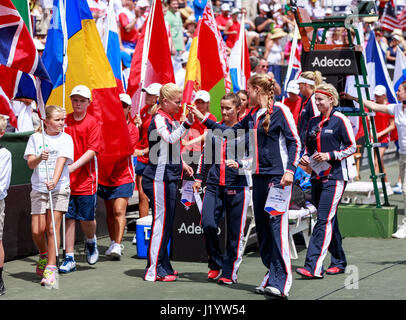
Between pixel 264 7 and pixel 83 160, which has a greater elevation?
pixel 264 7

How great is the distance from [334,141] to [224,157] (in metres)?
1.26

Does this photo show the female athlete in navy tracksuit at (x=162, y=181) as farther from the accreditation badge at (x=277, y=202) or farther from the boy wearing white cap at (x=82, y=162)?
the accreditation badge at (x=277, y=202)

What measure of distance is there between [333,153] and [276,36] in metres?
13.4

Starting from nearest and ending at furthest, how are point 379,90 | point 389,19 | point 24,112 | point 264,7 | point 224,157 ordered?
point 224,157, point 24,112, point 379,90, point 389,19, point 264,7

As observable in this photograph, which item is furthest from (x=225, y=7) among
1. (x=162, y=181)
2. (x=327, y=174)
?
(x=162, y=181)

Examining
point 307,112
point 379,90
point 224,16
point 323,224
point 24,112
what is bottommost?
point 323,224

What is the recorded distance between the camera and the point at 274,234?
7484mm

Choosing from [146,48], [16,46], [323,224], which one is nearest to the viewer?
[16,46]

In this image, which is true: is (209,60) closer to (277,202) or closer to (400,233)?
(400,233)

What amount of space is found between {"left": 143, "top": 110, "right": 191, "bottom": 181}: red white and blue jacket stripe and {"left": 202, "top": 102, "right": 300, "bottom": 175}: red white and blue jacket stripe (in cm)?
103

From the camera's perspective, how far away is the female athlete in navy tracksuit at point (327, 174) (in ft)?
28.3

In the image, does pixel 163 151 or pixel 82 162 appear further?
pixel 82 162

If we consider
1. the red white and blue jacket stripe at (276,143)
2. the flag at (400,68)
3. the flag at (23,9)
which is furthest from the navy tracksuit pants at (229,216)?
the flag at (400,68)

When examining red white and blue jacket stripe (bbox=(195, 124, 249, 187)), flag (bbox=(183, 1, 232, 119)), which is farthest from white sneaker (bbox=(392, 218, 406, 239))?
red white and blue jacket stripe (bbox=(195, 124, 249, 187))
